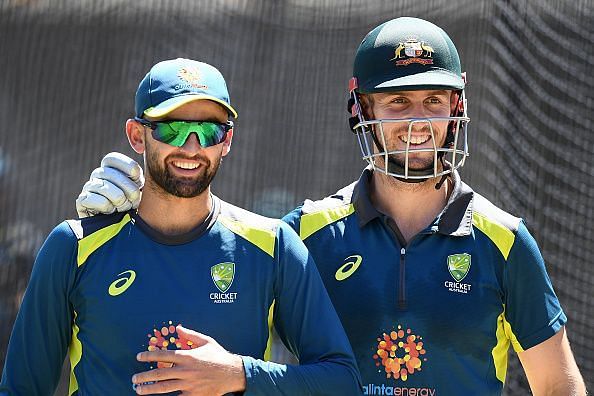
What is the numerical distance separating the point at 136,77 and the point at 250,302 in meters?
2.92

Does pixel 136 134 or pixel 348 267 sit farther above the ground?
pixel 136 134

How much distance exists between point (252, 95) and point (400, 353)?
2659mm

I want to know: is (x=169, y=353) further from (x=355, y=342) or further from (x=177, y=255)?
(x=355, y=342)

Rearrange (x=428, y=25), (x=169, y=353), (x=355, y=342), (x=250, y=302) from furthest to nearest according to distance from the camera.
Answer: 1. (x=428, y=25)
2. (x=355, y=342)
3. (x=250, y=302)
4. (x=169, y=353)

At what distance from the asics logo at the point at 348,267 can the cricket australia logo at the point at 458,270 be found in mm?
253

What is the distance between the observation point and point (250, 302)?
2.71 metres

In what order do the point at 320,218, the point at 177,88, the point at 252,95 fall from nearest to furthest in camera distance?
the point at 177,88 < the point at 320,218 < the point at 252,95

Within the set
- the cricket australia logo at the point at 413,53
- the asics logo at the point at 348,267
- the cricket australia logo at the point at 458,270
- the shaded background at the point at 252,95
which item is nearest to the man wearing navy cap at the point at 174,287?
the asics logo at the point at 348,267

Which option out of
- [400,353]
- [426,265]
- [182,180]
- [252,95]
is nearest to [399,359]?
[400,353]

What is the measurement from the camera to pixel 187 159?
8.91 ft

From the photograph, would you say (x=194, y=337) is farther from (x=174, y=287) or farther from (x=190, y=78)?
(x=190, y=78)

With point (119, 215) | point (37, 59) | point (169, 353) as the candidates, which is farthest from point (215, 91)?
point (37, 59)

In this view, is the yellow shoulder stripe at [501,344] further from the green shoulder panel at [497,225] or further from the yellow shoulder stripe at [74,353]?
the yellow shoulder stripe at [74,353]

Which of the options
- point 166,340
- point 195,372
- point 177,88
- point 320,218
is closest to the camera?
point 195,372
